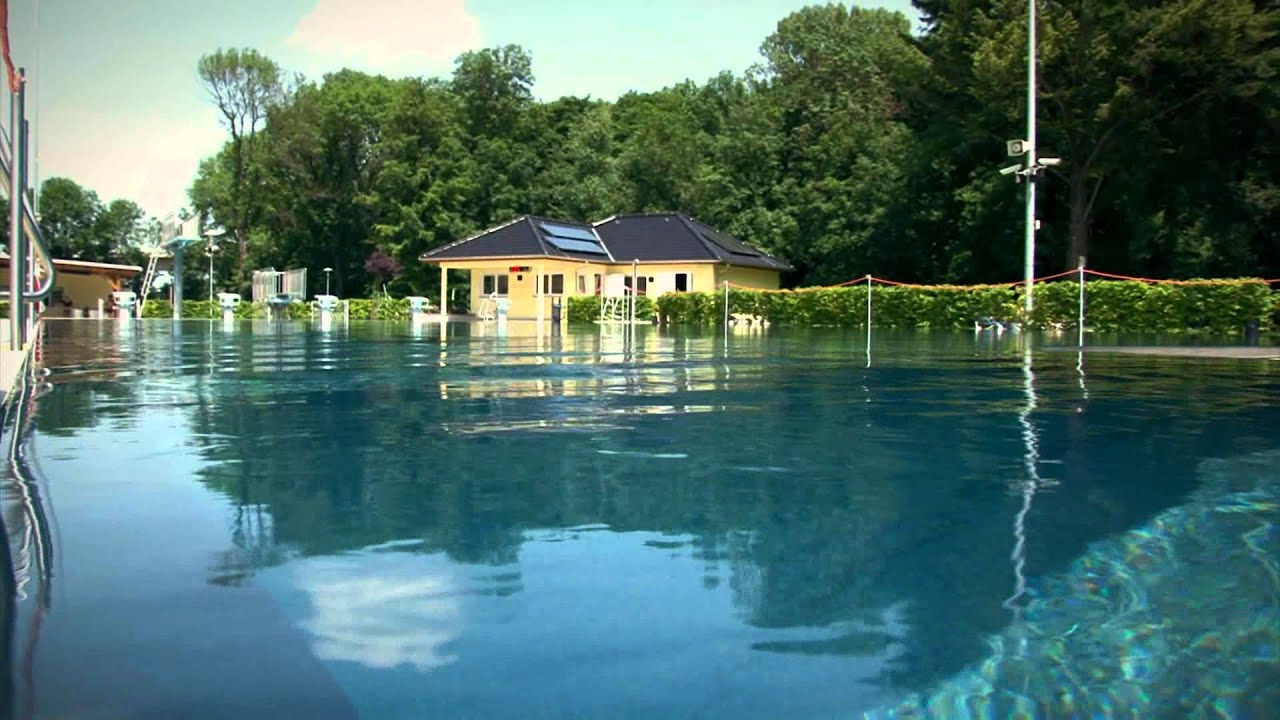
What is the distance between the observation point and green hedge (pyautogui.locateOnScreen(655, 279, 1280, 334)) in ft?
85.4

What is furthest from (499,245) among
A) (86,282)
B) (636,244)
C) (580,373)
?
(580,373)

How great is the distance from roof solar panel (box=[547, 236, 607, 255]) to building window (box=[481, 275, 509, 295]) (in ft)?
10.1

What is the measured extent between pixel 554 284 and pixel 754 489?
1860 inches

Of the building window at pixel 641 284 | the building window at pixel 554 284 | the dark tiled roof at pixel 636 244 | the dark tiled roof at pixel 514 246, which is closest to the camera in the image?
the dark tiled roof at pixel 514 246

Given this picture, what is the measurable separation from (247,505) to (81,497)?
68 cm

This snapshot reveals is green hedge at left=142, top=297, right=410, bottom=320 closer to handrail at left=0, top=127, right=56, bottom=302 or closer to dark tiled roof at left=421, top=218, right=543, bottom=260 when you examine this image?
dark tiled roof at left=421, top=218, right=543, bottom=260

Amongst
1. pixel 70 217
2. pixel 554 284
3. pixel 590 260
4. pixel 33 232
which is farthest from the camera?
pixel 70 217

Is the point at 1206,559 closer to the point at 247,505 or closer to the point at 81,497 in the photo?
the point at 247,505

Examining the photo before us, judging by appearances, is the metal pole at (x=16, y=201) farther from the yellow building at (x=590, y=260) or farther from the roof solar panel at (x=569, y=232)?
the roof solar panel at (x=569, y=232)

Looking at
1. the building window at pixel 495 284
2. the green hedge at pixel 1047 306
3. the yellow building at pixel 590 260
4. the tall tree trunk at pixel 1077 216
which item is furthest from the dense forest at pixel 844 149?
the building window at pixel 495 284

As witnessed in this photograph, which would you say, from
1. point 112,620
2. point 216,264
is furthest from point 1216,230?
point 216,264

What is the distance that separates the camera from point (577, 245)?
172 feet

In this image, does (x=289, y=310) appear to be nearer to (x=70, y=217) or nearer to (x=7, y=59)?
(x=70, y=217)

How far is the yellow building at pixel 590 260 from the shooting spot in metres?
50.1
